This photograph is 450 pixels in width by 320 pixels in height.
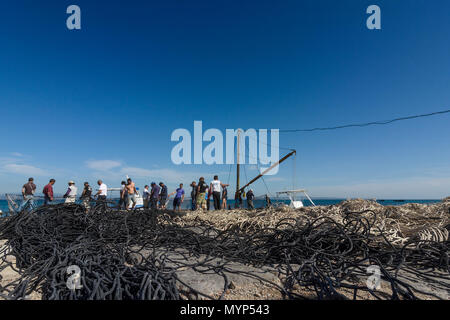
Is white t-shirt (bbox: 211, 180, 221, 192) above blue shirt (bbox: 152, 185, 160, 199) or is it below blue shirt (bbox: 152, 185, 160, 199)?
above

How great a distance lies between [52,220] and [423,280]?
581 cm

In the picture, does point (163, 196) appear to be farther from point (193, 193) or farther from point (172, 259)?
point (172, 259)

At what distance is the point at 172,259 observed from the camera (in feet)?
10.6

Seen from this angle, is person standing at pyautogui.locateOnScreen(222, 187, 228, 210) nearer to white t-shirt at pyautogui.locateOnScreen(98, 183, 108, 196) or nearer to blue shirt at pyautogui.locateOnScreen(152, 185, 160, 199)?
blue shirt at pyautogui.locateOnScreen(152, 185, 160, 199)

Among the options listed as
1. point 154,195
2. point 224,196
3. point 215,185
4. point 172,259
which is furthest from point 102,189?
point 172,259

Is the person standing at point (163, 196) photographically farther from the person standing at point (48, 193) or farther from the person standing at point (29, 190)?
the person standing at point (29, 190)

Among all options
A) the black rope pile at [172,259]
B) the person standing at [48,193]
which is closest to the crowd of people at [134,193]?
the person standing at [48,193]

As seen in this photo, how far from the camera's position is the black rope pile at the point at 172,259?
211 cm

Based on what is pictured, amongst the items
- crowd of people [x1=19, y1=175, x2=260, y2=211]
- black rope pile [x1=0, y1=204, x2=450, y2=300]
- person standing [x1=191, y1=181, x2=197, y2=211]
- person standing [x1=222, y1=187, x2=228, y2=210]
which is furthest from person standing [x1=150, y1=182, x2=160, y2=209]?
black rope pile [x1=0, y1=204, x2=450, y2=300]

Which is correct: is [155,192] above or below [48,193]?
below

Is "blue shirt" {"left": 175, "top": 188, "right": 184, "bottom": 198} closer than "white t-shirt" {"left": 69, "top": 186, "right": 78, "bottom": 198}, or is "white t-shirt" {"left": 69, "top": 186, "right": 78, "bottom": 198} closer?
"white t-shirt" {"left": 69, "top": 186, "right": 78, "bottom": 198}

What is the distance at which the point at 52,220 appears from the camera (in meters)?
4.52

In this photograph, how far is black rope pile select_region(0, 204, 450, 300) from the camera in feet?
6.92
